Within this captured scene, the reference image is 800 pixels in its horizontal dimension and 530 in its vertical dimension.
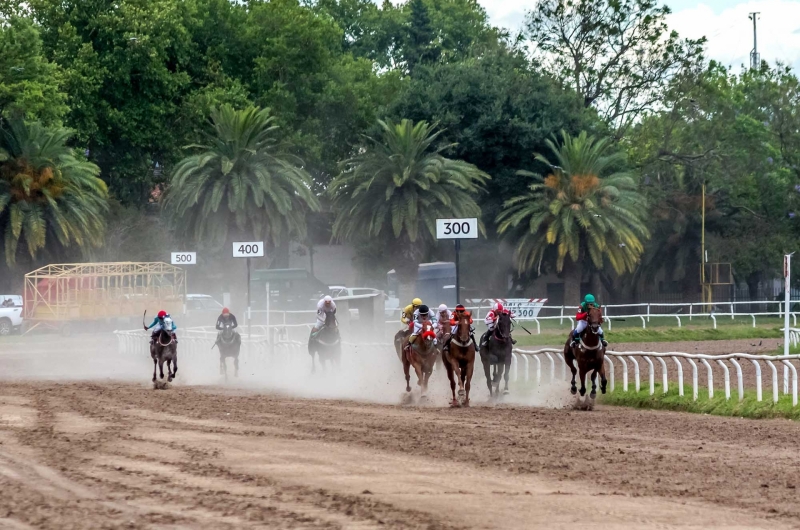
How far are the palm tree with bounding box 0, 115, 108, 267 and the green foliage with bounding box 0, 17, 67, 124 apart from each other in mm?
873

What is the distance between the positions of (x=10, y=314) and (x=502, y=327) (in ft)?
111

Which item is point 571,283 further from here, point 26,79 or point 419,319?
point 419,319

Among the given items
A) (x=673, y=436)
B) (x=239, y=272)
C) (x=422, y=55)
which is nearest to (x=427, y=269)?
(x=239, y=272)

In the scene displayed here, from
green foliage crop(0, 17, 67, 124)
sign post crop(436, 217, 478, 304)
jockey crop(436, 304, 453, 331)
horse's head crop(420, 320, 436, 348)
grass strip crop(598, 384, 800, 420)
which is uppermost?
green foliage crop(0, 17, 67, 124)

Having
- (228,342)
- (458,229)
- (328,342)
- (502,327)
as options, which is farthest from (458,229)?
(228,342)

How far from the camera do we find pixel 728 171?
60.8 m

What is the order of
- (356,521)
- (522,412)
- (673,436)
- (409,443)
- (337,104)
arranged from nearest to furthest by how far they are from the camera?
(356,521) → (409,443) → (673,436) → (522,412) → (337,104)

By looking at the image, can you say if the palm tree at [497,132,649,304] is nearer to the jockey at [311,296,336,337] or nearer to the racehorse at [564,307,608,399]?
the jockey at [311,296,336,337]

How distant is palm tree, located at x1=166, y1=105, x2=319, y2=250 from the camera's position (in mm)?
52125

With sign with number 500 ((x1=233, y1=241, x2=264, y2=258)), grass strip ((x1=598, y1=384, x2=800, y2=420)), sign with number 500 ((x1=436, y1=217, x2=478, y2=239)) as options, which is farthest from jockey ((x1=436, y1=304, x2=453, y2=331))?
sign with number 500 ((x1=233, y1=241, x2=264, y2=258))

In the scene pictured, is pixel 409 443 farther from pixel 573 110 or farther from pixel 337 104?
pixel 337 104

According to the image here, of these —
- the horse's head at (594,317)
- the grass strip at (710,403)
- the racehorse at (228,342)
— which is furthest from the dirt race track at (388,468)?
the racehorse at (228,342)

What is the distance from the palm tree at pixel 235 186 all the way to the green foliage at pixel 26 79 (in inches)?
253

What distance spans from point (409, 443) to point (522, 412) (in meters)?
5.30
